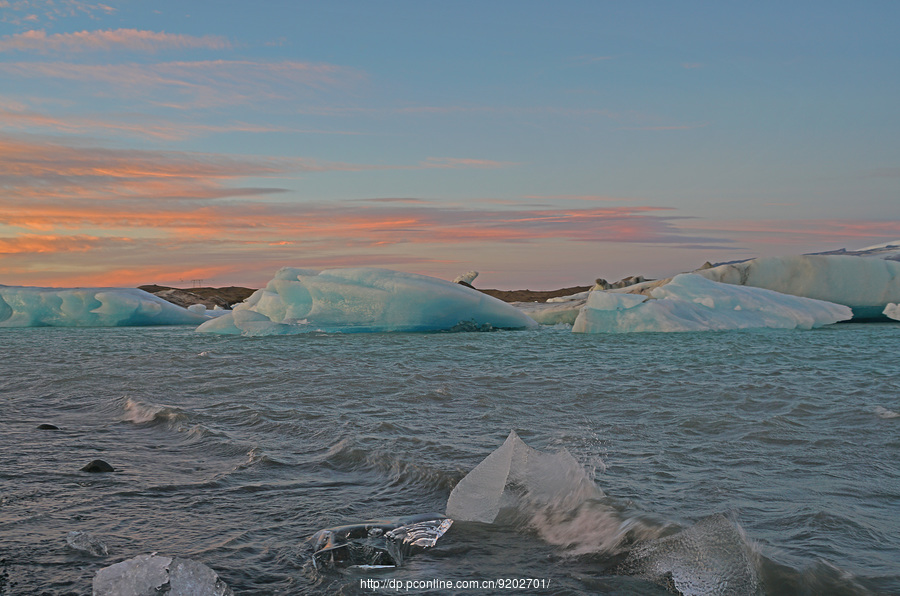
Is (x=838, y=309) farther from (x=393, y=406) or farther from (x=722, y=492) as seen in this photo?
(x=722, y=492)

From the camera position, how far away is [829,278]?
22641mm

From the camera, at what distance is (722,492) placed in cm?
439

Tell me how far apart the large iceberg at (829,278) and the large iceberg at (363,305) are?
8536 mm

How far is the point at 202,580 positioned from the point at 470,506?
157cm

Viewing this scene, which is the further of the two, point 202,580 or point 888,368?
point 888,368

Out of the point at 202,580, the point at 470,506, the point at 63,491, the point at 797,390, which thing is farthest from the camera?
the point at 797,390

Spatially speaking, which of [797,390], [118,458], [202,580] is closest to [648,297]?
[797,390]

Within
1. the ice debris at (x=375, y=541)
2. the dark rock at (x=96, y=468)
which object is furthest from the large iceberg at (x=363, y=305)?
the ice debris at (x=375, y=541)

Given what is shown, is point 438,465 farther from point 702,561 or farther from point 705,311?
point 705,311

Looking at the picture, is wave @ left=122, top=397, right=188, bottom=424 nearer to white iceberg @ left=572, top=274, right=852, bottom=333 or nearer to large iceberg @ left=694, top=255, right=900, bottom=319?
white iceberg @ left=572, top=274, right=852, bottom=333

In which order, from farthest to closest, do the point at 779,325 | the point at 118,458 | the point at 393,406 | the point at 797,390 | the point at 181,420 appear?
the point at 779,325 → the point at 797,390 → the point at 393,406 → the point at 181,420 → the point at 118,458

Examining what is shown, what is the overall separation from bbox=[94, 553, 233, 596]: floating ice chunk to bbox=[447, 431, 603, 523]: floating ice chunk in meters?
1.48

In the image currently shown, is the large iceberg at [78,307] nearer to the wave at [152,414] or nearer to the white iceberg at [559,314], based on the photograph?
the white iceberg at [559,314]

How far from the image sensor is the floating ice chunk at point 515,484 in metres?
3.96
